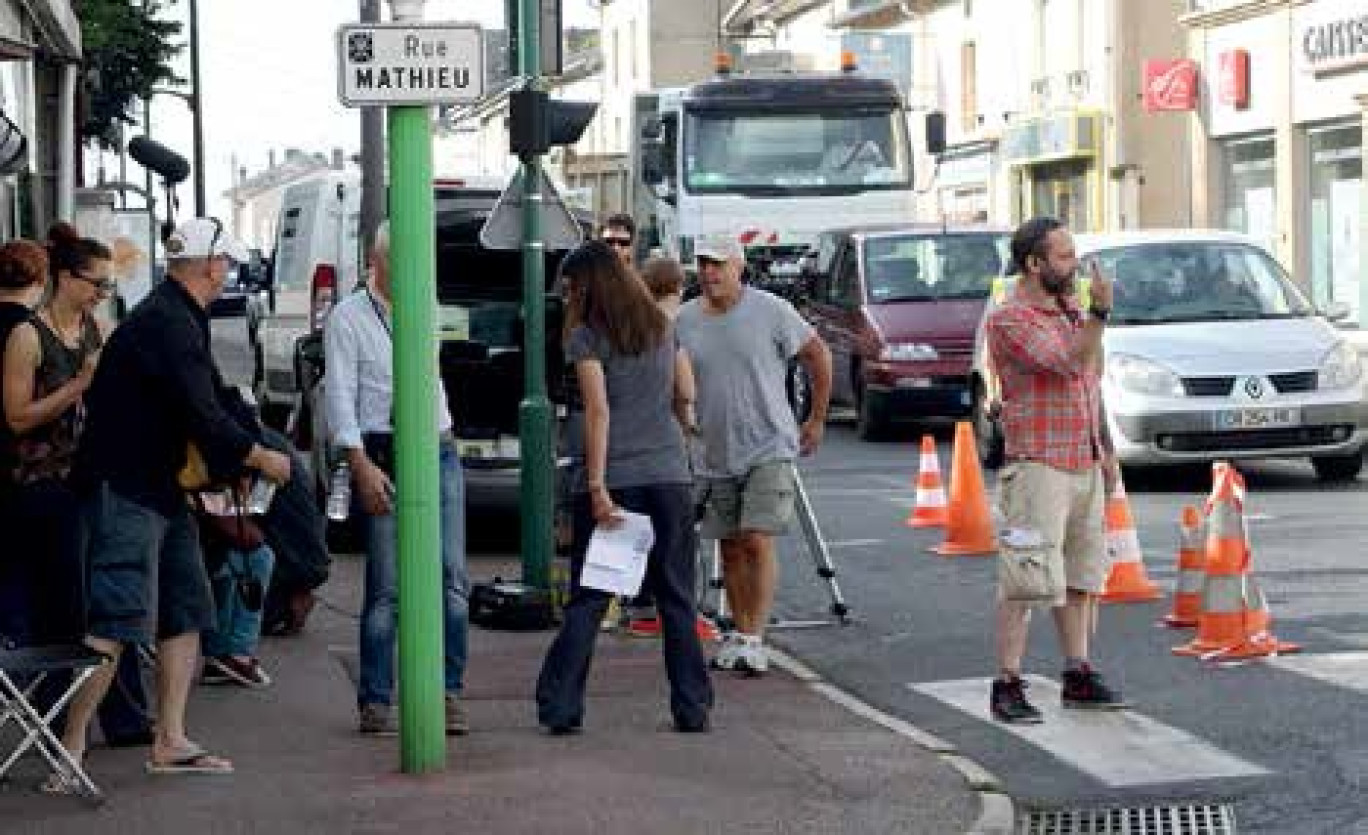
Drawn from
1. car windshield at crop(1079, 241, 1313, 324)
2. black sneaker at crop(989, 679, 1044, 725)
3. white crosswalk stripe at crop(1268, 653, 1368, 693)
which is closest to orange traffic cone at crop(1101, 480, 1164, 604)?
white crosswalk stripe at crop(1268, 653, 1368, 693)

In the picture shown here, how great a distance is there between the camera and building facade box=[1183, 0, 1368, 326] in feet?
121

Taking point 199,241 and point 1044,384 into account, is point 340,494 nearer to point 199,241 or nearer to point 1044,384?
point 199,241

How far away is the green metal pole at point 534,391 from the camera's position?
14.0m

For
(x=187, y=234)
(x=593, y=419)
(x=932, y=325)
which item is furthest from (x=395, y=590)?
(x=932, y=325)

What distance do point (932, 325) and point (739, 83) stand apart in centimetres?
639

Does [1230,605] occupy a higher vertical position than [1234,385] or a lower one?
lower

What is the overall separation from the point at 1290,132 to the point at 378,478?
30.7 m

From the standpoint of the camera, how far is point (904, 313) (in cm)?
2659

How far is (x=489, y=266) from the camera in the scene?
1856 centimetres

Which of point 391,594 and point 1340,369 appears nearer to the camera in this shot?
point 391,594

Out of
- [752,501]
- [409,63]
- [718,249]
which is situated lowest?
[752,501]

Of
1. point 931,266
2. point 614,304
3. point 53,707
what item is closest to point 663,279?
point 614,304

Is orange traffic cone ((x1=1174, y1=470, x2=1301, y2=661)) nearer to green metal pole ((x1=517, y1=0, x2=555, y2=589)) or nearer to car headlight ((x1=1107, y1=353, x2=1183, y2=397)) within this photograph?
green metal pole ((x1=517, y1=0, x2=555, y2=589))

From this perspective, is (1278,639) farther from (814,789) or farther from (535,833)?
(535,833)
